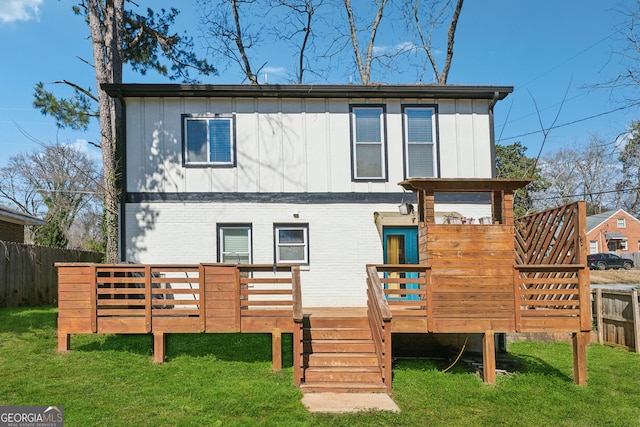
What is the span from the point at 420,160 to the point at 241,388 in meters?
6.16

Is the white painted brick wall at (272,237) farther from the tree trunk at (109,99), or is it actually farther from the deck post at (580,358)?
the deck post at (580,358)

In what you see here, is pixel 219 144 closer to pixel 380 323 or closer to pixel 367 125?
pixel 367 125

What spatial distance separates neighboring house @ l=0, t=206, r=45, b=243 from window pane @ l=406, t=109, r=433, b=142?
42.8 feet

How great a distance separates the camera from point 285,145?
1081cm

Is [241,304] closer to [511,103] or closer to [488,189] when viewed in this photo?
[488,189]

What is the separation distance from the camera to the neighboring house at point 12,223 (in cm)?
1653

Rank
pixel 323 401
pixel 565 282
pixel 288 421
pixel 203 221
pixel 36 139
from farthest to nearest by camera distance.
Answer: pixel 36 139, pixel 203 221, pixel 565 282, pixel 323 401, pixel 288 421

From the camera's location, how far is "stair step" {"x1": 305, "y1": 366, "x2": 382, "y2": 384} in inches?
295

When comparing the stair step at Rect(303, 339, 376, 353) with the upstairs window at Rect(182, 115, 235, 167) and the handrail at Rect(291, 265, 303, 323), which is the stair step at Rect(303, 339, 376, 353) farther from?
the upstairs window at Rect(182, 115, 235, 167)

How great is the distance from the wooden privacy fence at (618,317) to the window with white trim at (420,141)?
493 centimetres

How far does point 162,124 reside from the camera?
10.7 metres

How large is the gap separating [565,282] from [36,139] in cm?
1122

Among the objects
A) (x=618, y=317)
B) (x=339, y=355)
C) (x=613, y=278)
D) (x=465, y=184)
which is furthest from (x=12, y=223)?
(x=613, y=278)

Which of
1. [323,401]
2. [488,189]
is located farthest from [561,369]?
[323,401]
